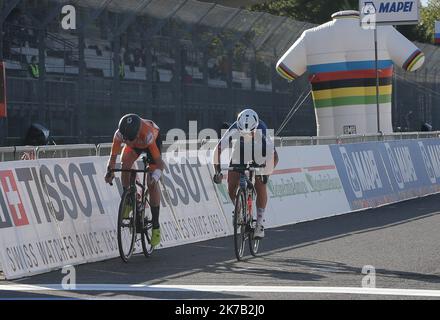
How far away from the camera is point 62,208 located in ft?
37.1

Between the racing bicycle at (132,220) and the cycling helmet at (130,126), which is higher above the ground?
the cycling helmet at (130,126)

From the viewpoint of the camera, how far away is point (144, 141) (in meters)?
11.6

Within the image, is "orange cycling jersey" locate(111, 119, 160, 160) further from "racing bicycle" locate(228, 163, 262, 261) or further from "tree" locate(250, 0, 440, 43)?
"tree" locate(250, 0, 440, 43)

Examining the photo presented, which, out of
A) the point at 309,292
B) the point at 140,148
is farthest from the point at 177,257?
the point at 309,292

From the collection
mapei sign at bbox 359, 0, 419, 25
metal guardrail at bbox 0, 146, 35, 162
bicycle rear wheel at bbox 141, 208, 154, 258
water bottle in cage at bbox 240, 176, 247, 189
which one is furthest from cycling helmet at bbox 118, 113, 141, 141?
mapei sign at bbox 359, 0, 419, 25

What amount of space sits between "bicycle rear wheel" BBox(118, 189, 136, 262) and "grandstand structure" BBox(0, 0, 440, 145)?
6969 millimetres

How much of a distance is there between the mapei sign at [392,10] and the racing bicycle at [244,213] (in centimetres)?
1247

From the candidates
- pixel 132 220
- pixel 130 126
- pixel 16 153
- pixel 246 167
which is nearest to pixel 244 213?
pixel 246 167

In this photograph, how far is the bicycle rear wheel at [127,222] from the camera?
1119 cm

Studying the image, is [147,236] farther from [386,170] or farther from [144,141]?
[386,170]

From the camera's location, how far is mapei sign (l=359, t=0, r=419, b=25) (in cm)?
2448

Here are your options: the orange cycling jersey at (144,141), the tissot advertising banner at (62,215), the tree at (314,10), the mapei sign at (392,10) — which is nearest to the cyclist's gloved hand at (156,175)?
the orange cycling jersey at (144,141)

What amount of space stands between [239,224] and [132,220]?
3.92 feet

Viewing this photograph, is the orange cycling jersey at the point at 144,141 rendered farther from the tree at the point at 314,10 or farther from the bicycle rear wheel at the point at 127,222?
the tree at the point at 314,10
